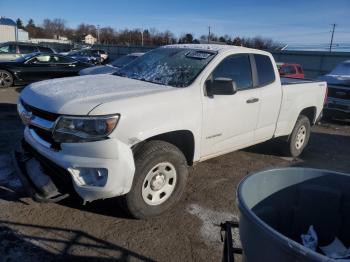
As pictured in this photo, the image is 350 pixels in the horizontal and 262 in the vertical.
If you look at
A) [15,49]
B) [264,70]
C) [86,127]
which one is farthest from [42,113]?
[15,49]

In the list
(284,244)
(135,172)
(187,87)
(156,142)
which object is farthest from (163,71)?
(284,244)

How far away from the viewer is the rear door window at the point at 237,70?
4500mm

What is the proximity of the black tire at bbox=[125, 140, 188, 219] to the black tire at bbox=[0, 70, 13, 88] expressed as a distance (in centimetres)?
1064

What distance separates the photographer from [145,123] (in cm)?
A: 348

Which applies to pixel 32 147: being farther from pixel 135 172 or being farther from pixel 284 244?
pixel 284 244

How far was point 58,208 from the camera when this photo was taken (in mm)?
3938

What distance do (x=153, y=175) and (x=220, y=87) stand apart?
1265mm

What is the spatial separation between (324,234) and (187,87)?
2.25 metres

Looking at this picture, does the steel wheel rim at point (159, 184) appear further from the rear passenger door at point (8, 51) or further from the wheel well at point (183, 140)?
the rear passenger door at point (8, 51)

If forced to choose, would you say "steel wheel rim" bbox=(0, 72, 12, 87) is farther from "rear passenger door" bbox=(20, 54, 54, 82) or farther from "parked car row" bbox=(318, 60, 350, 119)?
"parked car row" bbox=(318, 60, 350, 119)

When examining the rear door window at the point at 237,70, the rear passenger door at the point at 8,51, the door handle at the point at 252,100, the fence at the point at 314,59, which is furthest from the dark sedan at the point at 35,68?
the fence at the point at 314,59

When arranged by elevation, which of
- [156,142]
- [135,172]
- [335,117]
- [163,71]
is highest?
[163,71]

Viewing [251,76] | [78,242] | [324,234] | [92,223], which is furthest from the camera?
[251,76]

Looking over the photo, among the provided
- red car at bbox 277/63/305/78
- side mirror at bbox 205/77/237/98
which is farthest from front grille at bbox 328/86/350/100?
side mirror at bbox 205/77/237/98
